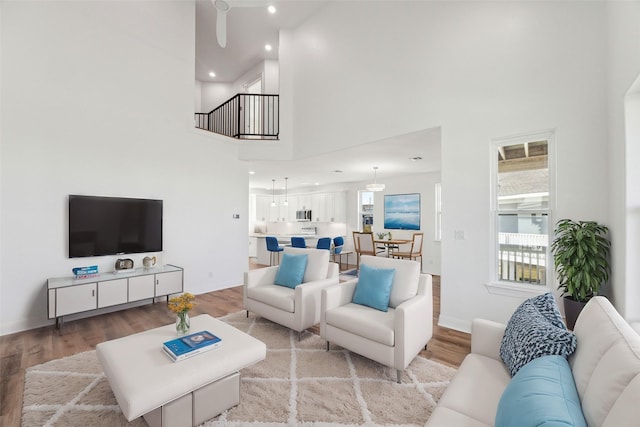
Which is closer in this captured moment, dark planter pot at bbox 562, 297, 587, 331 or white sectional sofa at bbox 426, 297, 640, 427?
white sectional sofa at bbox 426, 297, 640, 427

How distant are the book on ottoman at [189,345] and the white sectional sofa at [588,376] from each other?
4.92 ft

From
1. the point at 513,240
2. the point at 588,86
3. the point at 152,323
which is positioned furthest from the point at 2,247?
the point at 588,86

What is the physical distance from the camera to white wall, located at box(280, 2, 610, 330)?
2.79 meters

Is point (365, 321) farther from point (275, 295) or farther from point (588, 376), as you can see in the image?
point (588, 376)

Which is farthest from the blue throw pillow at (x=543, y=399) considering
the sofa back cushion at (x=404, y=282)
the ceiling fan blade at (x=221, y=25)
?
the ceiling fan blade at (x=221, y=25)

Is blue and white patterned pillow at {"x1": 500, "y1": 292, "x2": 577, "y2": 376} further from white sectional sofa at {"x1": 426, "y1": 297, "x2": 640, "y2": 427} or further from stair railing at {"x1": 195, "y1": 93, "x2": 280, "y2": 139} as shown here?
stair railing at {"x1": 195, "y1": 93, "x2": 280, "y2": 139}

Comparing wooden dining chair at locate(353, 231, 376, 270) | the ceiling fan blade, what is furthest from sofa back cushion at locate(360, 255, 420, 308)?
wooden dining chair at locate(353, 231, 376, 270)

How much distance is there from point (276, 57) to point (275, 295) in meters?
5.96

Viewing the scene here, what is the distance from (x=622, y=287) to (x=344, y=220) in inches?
288

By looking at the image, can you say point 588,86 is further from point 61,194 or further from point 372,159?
point 61,194

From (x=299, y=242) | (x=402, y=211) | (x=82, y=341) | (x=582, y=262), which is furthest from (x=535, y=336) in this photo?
(x=402, y=211)

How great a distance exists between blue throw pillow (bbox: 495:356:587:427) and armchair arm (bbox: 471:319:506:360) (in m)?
0.69

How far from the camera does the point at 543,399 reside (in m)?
0.96

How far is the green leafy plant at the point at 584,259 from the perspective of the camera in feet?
8.29
